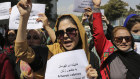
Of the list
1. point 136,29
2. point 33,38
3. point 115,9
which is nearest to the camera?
point 136,29

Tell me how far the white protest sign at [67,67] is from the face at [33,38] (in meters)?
1.32

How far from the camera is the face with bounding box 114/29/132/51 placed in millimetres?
2365

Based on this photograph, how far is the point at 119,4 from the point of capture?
48.2 meters

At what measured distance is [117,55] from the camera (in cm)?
241

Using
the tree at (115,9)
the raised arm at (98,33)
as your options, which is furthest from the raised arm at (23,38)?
the tree at (115,9)

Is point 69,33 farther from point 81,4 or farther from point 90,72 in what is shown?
point 81,4

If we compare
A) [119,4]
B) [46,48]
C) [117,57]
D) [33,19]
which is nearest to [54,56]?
[46,48]

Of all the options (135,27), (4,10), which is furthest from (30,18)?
(135,27)

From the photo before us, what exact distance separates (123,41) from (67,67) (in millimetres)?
1005

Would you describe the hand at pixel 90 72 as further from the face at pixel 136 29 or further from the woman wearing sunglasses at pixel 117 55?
the face at pixel 136 29

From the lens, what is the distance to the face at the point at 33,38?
296cm

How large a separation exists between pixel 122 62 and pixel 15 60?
144 centimetres

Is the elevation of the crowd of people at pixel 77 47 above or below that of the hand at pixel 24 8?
below

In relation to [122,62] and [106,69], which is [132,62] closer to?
[122,62]
